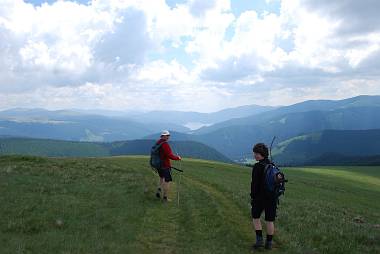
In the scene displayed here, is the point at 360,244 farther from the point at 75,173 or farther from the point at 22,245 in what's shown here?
the point at 75,173

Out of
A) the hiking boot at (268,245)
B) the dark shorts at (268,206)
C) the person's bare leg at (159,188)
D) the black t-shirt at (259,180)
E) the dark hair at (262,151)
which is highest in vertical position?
the dark hair at (262,151)

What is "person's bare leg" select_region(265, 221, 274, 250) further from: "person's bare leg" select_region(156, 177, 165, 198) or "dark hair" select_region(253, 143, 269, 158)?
"person's bare leg" select_region(156, 177, 165, 198)

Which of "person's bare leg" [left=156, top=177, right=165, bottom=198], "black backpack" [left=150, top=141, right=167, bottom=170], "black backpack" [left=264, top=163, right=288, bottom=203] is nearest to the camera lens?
"black backpack" [left=264, top=163, right=288, bottom=203]

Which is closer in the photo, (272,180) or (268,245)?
(272,180)

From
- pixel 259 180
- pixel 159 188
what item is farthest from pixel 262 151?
pixel 159 188

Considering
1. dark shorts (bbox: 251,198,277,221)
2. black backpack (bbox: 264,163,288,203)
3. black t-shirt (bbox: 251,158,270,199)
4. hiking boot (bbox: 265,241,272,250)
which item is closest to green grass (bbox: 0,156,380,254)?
hiking boot (bbox: 265,241,272,250)

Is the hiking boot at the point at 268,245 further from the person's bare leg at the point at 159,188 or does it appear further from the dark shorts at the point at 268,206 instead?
the person's bare leg at the point at 159,188

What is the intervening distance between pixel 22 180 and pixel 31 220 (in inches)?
476

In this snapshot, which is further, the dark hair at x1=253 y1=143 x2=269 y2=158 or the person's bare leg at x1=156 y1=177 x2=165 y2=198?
the person's bare leg at x1=156 y1=177 x2=165 y2=198

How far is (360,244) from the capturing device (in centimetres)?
1523

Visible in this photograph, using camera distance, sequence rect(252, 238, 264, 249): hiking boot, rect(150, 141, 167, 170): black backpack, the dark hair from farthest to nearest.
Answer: rect(150, 141, 167, 170): black backpack
rect(252, 238, 264, 249): hiking boot
the dark hair

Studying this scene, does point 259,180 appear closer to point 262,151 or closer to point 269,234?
point 262,151

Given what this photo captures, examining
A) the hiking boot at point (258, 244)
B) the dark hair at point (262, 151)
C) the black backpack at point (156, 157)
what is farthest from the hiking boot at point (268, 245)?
the black backpack at point (156, 157)

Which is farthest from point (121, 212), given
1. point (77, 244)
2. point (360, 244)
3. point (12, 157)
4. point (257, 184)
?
point (12, 157)
